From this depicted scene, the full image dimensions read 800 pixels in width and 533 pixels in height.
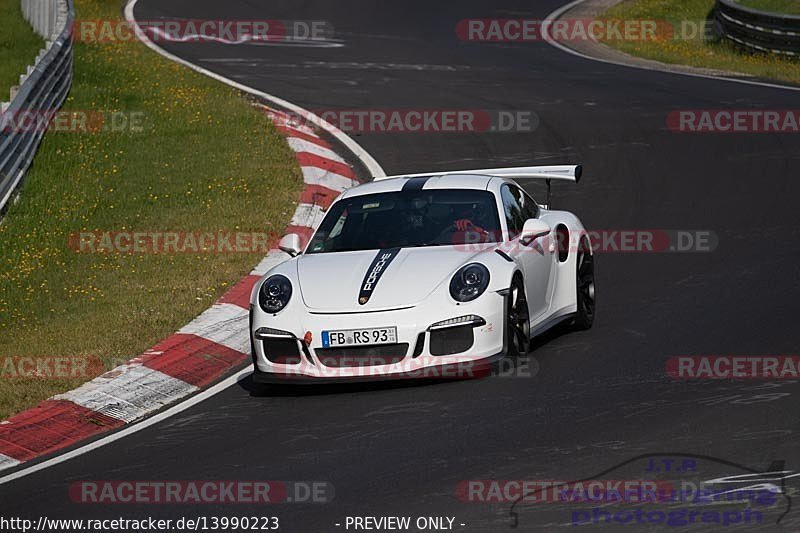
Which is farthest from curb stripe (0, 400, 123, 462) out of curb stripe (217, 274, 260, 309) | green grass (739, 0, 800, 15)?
green grass (739, 0, 800, 15)

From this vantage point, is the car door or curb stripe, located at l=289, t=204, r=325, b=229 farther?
curb stripe, located at l=289, t=204, r=325, b=229

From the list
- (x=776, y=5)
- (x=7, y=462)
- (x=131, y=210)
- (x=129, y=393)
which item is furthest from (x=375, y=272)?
(x=776, y=5)

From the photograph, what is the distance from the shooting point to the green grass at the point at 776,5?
2555 centimetres

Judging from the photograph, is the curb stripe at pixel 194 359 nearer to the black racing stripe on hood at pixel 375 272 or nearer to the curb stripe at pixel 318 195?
the black racing stripe on hood at pixel 375 272

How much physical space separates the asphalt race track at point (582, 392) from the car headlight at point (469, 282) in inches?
21.3

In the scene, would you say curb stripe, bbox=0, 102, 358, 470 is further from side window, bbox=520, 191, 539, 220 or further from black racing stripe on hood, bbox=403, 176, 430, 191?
side window, bbox=520, 191, 539, 220

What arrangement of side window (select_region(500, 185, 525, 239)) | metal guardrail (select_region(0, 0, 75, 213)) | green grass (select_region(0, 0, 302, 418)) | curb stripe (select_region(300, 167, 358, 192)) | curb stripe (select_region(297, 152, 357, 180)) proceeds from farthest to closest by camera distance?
curb stripe (select_region(297, 152, 357, 180)) < curb stripe (select_region(300, 167, 358, 192)) < metal guardrail (select_region(0, 0, 75, 213)) < green grass (select_region(0, 0, 302, 418)) < side window (select_region(500, 185, 525, 239))

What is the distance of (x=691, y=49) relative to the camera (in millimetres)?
24344

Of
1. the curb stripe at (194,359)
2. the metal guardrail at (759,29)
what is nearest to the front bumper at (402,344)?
the curb stripe at (194,359)

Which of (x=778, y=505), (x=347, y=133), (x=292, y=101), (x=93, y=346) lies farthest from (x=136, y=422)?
→ (x=292, y=101)

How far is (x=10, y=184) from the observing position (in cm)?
1436

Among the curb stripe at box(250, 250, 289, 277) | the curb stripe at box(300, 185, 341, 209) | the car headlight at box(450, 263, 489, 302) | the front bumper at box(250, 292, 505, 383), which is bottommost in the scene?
the curb stripe at box(250, 250, 289, 277)

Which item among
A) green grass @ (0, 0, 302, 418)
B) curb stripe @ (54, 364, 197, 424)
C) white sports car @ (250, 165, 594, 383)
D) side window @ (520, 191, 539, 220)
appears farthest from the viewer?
green grass @ (0, 0, 302, 418)

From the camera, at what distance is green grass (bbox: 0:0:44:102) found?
1995 cm
